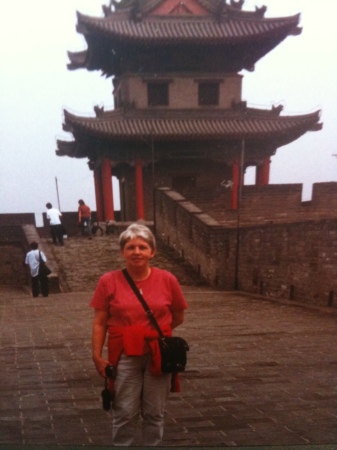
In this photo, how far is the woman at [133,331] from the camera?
2.35 meters

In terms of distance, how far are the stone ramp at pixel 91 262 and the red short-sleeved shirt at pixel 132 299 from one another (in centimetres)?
918

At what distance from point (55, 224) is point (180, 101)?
9886 mm

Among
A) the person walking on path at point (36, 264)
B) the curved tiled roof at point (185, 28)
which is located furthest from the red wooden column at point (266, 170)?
the person walking on path at point (36, 264)

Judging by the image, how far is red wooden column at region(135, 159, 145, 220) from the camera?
65.3 ft

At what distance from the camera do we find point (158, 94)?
20922mm

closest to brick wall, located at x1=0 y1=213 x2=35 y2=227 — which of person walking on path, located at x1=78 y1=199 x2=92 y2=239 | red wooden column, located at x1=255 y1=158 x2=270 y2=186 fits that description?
person walking on path, located at x1=78 y1=199 x2=92 y2=239

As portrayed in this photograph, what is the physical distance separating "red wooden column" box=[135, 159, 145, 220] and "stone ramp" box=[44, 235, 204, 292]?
4.60 m

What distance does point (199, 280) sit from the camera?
12359 mm

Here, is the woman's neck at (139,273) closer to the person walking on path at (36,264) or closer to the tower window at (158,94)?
the person walking on path at (36,264)

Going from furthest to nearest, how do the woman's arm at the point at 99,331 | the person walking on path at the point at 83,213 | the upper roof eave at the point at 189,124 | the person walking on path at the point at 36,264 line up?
the upper roof eave at the point at 189,124 < the person walking on path at the point at 83,213 < the person walking on path at the point at 36,264 < the woman's arm at the point at 99,331

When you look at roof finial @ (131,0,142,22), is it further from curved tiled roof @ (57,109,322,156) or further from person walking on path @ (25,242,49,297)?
person walking on path @ (25,242,49,297)

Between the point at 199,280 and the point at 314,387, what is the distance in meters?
8.55

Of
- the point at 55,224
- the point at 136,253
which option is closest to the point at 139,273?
the point at 136,253

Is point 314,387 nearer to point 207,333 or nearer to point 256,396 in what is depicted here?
point 256,396
